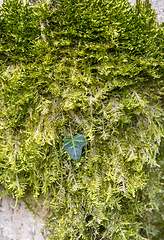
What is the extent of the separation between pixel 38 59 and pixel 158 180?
1.04 m

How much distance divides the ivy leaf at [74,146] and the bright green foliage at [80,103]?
1.8 inches

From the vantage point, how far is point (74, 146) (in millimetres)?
852

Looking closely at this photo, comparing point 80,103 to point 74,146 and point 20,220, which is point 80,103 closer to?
point 74,146

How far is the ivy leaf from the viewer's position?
853 millimetres

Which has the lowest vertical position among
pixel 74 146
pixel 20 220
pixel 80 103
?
pixel 20 220

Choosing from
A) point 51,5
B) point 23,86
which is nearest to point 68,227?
point 23,86

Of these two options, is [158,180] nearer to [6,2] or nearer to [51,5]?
[51,5]

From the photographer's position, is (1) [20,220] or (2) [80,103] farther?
(1) [20,220]

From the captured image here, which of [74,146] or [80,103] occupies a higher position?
[80,103]

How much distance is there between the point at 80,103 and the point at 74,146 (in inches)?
8.9

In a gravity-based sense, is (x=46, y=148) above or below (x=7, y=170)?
above

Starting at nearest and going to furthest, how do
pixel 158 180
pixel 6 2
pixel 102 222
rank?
pixel 6 2, pixel 102 222, pixel 158 180

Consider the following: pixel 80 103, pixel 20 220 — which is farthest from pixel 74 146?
pixel 20 220

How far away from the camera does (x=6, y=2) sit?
2.72 ft
